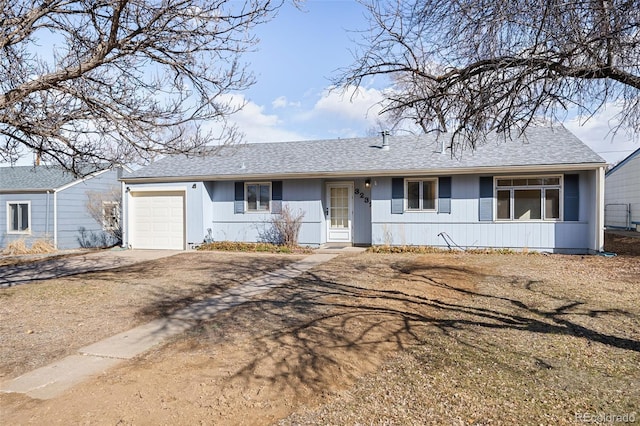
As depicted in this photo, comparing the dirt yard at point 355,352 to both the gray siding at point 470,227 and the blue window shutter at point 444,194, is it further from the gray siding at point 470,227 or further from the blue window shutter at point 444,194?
the blue window shutter at point 444,194

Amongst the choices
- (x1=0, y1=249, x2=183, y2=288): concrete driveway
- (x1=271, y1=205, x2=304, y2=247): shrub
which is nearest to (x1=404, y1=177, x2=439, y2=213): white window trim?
(x1=271, y1=205, x2=304, y2=247): shrub

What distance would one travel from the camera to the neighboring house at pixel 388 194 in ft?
41.2

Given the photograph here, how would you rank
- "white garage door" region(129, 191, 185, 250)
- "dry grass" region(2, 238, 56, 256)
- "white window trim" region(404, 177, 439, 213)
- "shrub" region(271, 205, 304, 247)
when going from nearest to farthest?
"white window trim" region(404, 177, 439, 213) → "shrub" region(271, 205, 304, 247) → "white garage door" region(129, 191, 185, 250) → "dry grass" region(2, 238, 56, 256)

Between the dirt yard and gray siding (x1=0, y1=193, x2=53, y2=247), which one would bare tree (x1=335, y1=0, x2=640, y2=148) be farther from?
gray siding (x1=0, y1=193, x2=53, y2=247)

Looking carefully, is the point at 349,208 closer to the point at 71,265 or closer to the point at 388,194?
the point at 388,194

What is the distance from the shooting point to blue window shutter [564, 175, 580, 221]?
12383mm

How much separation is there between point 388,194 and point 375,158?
5.12 feet

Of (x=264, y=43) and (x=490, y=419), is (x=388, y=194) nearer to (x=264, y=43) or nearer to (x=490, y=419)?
(x=264, y=43)

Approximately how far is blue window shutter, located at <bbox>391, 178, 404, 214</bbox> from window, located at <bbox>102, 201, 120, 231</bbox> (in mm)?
12832

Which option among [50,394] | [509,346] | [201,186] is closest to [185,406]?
[50,394]

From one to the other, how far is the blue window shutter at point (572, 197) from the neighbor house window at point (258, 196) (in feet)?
31.1

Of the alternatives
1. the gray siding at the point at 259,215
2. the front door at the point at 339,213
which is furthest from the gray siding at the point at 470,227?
the gray siding at the point at 259,215

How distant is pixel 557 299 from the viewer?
6754 mm

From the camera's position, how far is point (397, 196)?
1384 centimetres
